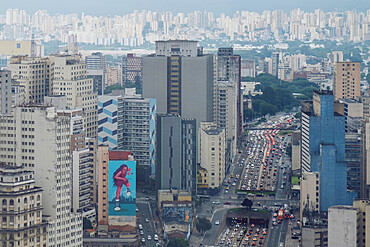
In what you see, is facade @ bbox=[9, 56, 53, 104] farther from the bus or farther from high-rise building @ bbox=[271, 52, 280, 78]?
high-rise building @ bbox=[271, 52, 280, 78]

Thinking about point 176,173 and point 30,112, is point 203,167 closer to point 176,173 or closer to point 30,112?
point 176,173

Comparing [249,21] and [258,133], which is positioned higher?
[249,21]

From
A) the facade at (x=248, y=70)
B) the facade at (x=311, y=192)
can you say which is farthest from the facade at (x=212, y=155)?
the facade at (x=248, y=70)

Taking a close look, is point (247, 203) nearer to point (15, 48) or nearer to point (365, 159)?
point (365, 159)

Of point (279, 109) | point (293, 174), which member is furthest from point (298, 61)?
point (293, 174)

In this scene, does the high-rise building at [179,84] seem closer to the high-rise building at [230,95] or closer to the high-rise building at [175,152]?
the high-rise building at [230,95]
